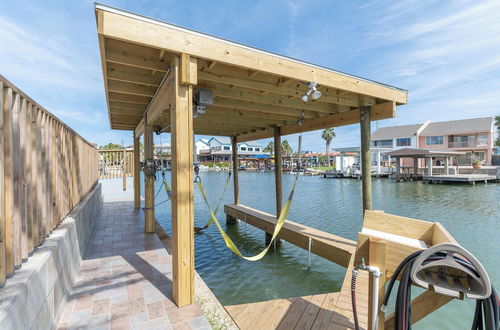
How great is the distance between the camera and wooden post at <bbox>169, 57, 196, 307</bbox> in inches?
88.3

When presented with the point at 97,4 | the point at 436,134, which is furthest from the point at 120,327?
the point at 436,134

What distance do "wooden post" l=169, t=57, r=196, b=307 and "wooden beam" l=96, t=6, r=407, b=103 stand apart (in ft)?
0.61

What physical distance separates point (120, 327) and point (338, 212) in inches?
357

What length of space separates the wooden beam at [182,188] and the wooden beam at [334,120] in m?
3.05

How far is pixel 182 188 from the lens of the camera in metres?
2.26

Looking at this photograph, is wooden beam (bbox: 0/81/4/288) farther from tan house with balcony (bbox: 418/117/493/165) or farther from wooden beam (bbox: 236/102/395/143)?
tan house with balcony (bbox: 418/117/493/165)

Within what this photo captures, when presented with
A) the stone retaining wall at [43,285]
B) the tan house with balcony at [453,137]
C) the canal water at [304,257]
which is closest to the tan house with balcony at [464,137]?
the tan house with balcony at [453,137]

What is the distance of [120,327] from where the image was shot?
1981 millimetres

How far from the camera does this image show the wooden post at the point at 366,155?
3.87 metres

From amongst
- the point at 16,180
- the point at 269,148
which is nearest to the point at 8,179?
the point at 16,180

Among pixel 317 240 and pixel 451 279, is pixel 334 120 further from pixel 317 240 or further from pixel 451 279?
pixel 451 279

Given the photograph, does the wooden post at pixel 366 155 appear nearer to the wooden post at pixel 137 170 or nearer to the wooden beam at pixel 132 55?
the wooden beam at pixel 132 55

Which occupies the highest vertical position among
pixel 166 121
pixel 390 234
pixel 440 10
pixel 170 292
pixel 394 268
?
pixel 440 10

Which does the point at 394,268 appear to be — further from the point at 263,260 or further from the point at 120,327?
the point at 263,260
